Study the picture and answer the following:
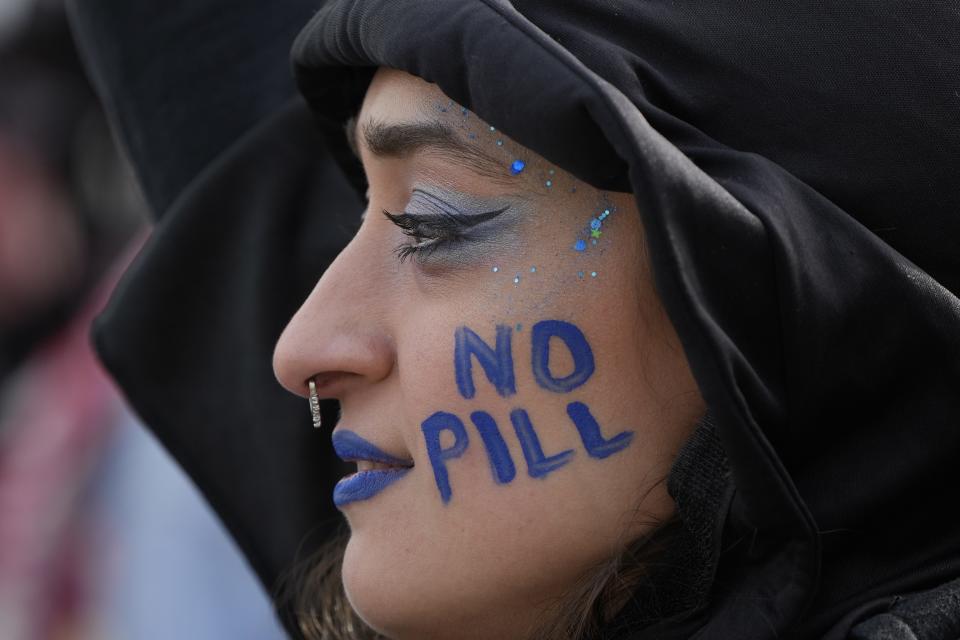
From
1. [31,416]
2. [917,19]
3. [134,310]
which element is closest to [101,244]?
[31,416]

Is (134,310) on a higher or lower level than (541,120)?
lower

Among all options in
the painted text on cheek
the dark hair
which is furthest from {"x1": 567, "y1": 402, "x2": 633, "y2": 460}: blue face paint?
the dark hair

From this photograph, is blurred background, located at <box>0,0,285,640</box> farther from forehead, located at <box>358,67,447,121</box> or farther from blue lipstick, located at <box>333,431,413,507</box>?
forehead, located at <box>358,67,447,121</box>

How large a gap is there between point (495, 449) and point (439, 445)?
7cm

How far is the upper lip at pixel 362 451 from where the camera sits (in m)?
1.54

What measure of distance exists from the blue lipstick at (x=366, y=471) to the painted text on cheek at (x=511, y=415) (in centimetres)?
8

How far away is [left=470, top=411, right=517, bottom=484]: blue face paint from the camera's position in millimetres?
1447

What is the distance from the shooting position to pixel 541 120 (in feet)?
4.20

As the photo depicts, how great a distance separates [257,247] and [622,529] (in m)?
1.02

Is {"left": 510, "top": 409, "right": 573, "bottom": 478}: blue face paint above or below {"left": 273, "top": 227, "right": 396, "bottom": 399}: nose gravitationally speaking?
below

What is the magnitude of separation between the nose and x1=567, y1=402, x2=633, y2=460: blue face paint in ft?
0.82

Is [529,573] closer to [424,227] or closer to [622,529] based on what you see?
[622,529]

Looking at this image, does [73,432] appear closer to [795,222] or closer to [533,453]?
[533,453]

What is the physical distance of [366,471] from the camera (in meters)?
1.57
